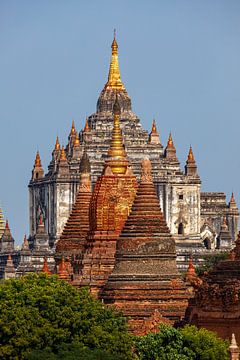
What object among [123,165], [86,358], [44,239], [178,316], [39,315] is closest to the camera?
[86,358]

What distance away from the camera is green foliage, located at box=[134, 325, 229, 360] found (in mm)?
77312

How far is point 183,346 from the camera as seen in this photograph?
257 feet

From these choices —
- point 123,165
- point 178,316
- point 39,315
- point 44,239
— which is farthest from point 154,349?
point 44,239

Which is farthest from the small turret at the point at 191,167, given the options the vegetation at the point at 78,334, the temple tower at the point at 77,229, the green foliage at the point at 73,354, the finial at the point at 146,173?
the green foliage at the point at 73,354

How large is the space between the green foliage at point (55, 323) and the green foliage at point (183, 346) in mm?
541

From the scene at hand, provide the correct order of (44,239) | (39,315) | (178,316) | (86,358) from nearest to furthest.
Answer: (86,358) < (39,315) < (178,316) < (44,239)

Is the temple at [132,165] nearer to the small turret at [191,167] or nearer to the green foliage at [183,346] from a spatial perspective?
the small turret at [191,167]

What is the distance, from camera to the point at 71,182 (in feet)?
512

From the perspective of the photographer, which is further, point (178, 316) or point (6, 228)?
point (6, 228)

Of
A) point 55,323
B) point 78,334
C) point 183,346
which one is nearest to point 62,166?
point 55,323

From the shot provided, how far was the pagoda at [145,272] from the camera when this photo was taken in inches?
3457

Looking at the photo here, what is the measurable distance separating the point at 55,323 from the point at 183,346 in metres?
3.23

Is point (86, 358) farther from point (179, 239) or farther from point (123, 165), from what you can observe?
point (179, 239)

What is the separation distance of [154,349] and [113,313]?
3.26m
